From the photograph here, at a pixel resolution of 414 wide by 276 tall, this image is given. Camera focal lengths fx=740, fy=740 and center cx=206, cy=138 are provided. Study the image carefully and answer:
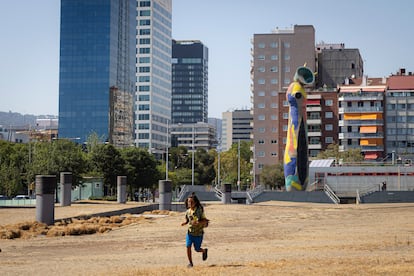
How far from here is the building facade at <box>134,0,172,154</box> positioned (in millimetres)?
181000

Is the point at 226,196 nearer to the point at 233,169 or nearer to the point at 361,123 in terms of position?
the point at 361,123

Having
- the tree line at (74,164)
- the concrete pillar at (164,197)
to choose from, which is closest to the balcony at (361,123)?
the tree line at (74,164)

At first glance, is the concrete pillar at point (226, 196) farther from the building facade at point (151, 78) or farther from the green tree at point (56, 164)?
the building facade at point (151, 78)

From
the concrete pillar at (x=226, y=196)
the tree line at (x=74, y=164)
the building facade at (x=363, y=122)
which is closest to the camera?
the concrete pillar at (x=226, y=196)

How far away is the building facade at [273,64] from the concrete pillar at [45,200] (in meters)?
112

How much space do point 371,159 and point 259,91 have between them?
29065 mm

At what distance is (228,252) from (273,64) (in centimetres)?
12801

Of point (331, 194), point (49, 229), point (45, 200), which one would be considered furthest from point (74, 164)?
point (49, 229)

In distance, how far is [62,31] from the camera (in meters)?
170

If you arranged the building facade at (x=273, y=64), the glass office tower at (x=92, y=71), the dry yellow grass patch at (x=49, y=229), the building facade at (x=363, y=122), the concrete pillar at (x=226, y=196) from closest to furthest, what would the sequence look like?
1. the dry yellow grass patch at (x=49, y=229)
2. the concrete pillar at (x=226, y=196)
3. the building facade at (x=363, y=122)
4. the building facade at (x=273, y=64)
5. the glass office tower at (x=92, y=71)

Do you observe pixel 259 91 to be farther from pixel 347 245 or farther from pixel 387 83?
pixel 347 245

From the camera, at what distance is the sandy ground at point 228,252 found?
634 inches

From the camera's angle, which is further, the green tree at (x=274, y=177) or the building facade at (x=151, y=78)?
the building facade at (x=151, y=78)

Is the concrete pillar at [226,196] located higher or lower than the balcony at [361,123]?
lower
